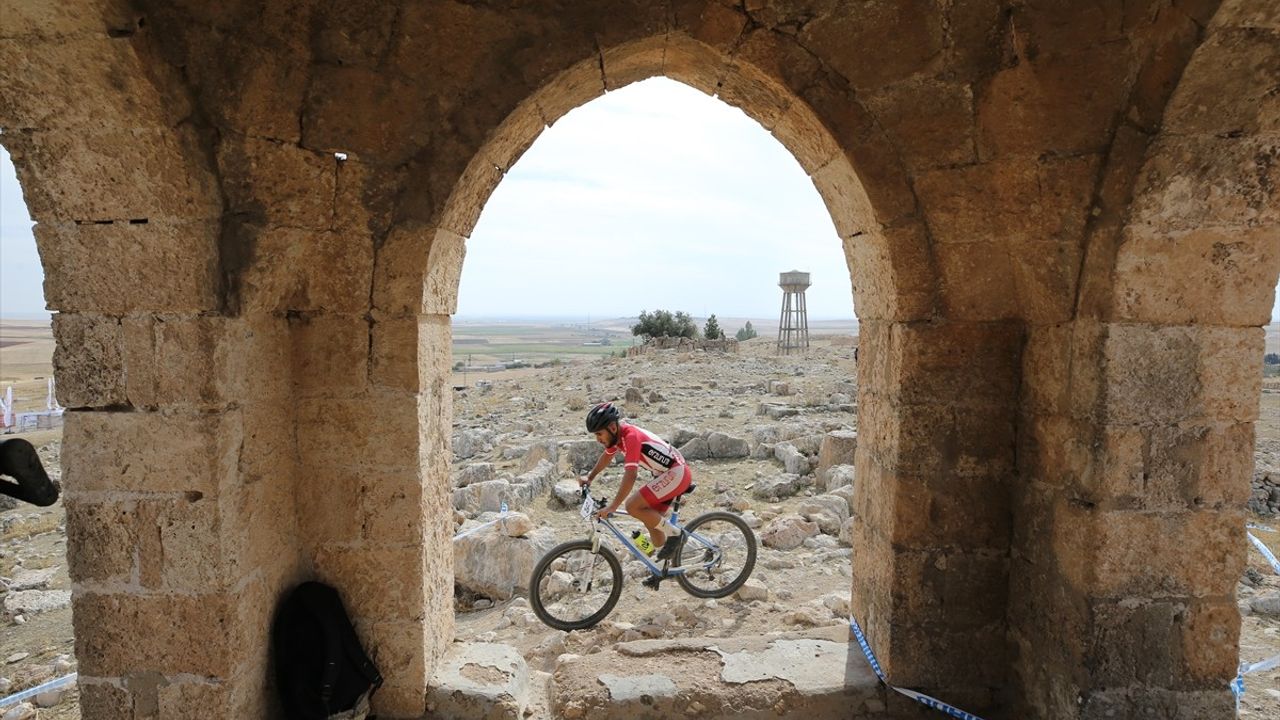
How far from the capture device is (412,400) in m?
2.76

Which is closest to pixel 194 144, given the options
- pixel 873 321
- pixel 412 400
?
pixel 412 400

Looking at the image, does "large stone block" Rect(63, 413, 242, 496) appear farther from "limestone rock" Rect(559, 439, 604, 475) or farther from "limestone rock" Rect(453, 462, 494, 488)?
"limestone rock" Rect(559, 439, 604, 475)

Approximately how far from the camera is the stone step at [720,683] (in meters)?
3.04

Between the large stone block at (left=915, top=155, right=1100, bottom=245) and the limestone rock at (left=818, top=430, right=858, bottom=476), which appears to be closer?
the large stone block at (left=915, top=155, right=1100, bottom=245)

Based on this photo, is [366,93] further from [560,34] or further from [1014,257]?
[1014,257]

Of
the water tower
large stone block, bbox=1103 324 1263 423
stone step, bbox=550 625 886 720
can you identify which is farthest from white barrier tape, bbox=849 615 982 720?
the water tower

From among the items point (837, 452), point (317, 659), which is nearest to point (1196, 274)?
point (317, 659)

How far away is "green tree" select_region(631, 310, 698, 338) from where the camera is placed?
2934 centimetres

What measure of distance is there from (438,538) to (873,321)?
2.31 m

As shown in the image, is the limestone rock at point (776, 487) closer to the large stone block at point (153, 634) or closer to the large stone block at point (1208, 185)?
the large stone block at point (1208, 185)

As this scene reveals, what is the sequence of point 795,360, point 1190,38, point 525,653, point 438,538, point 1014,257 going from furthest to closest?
point 795,360 → point 525,653 → point 438,538 → point 1014,257 → point 1190,38

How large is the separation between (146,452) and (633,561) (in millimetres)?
3848

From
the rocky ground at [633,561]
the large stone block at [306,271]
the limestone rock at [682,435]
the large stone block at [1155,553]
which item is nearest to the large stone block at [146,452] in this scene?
the large stone block at [306,271]

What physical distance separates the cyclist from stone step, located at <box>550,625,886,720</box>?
162 centimetres
